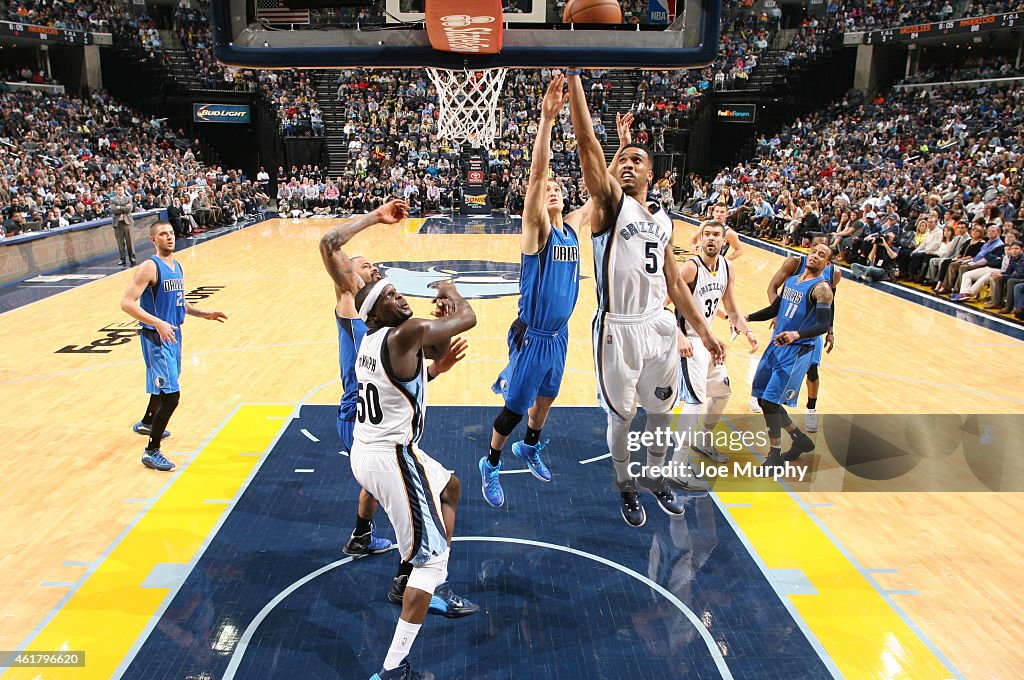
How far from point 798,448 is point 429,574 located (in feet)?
12.7

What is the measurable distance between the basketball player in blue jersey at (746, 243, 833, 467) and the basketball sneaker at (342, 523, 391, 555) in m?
3.15

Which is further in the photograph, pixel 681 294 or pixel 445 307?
pixel 681 294

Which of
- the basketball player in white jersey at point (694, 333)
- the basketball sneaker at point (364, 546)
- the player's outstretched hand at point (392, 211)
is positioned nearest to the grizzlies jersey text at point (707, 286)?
the basketball player in white jersey at point (694, 333)

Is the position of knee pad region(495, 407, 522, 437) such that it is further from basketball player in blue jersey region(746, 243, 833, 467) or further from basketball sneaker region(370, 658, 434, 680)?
basketball player in blue jersey region(746, 243, 833, 467)

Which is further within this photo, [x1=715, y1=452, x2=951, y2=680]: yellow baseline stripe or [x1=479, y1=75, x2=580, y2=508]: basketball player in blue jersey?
[x1=479, y1=75, x2=580, y2=508]: basketball player in blue jersey

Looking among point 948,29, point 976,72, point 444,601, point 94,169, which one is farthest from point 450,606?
point 948,29

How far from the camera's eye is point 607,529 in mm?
5102

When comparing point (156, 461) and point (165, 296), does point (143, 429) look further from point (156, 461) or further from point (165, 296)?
point (165, 296)

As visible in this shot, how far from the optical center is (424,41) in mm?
4887

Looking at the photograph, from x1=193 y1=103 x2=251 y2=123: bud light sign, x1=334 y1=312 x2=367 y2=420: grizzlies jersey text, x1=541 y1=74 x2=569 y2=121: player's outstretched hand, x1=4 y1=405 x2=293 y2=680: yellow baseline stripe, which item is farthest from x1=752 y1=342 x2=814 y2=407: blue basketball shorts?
x1=193 y1=103 x2=251 y2=123: bud light sign

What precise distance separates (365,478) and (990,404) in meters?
6.73

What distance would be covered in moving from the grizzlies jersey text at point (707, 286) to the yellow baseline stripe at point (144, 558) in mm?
3631

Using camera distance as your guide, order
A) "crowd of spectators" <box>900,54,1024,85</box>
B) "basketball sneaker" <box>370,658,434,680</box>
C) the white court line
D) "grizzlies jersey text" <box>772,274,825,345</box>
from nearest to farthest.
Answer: "basketball sneaker" <box>370,658,434,680</box>
the white court line
"grizzlies jersey text" <box>772,274,825,345</box>
"crowd of spectators" <box>900,54,1024,85</box>
